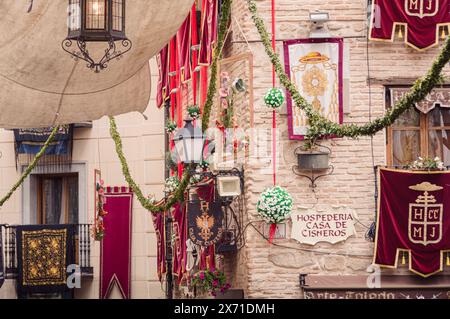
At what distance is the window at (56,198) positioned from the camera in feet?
83.0

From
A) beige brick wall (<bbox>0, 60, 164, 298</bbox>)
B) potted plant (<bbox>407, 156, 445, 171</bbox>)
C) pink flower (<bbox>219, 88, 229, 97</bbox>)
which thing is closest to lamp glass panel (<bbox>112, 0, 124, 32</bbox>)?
pink flower (<bbox>219, 88, 229, 97</bbox>)

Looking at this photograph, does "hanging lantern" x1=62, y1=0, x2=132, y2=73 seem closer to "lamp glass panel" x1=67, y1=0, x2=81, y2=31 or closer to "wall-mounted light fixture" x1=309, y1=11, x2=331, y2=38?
"lamp glass panel" x1=67, y1=0, x2=81, y2=31

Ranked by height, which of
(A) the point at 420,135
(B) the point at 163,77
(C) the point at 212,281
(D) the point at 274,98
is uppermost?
(B) the point at 163,77

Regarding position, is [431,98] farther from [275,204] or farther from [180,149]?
[180,149]

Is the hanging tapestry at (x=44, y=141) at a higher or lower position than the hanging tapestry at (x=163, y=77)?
lower

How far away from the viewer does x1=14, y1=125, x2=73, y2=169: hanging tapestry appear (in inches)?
960

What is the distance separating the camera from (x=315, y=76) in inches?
668

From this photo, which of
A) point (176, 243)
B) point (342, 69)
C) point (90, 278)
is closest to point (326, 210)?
point (342, 69)

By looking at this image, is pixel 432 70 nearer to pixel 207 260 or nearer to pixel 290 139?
pixel 290 139

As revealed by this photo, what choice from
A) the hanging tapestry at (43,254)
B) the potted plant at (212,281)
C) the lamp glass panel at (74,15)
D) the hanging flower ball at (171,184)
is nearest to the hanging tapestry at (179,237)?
the hanging flower ball at (171,184)

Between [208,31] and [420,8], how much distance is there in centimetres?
284

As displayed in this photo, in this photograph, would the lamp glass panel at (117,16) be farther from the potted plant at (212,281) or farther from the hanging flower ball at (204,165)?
the potted plant at (212,281)

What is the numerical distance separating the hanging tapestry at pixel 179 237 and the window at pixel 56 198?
496 cm

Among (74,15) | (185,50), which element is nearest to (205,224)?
(185,50)
